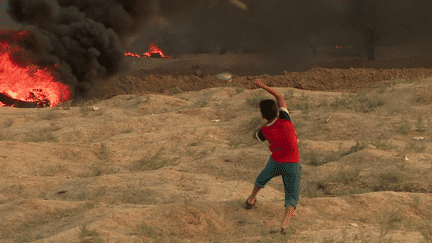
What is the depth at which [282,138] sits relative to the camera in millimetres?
3533

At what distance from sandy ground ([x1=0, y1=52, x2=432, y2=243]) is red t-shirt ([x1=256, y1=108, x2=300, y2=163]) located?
631 mm

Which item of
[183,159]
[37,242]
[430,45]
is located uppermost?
[430,45]

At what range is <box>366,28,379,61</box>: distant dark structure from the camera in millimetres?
16156

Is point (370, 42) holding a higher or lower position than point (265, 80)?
higher

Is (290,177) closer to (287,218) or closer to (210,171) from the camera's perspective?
(287,218)

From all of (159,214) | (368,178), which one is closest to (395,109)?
(368,178)

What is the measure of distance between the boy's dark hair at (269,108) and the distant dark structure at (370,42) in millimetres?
14206

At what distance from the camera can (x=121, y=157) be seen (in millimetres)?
6902

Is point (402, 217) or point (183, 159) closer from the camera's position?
point (402, 217)

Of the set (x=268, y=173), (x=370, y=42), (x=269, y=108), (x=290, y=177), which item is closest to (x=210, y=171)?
(x=268, y=173)

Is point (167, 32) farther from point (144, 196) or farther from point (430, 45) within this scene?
point (144, 196)

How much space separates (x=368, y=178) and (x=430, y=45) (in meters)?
14.0

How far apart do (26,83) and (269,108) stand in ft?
42.1

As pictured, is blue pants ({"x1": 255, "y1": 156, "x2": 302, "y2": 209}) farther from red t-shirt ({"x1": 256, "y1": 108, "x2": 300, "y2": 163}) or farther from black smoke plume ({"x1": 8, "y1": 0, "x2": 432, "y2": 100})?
black smoke plume ({"x1": 8, "y1": 0, "x2": 432, "y2": 100})
